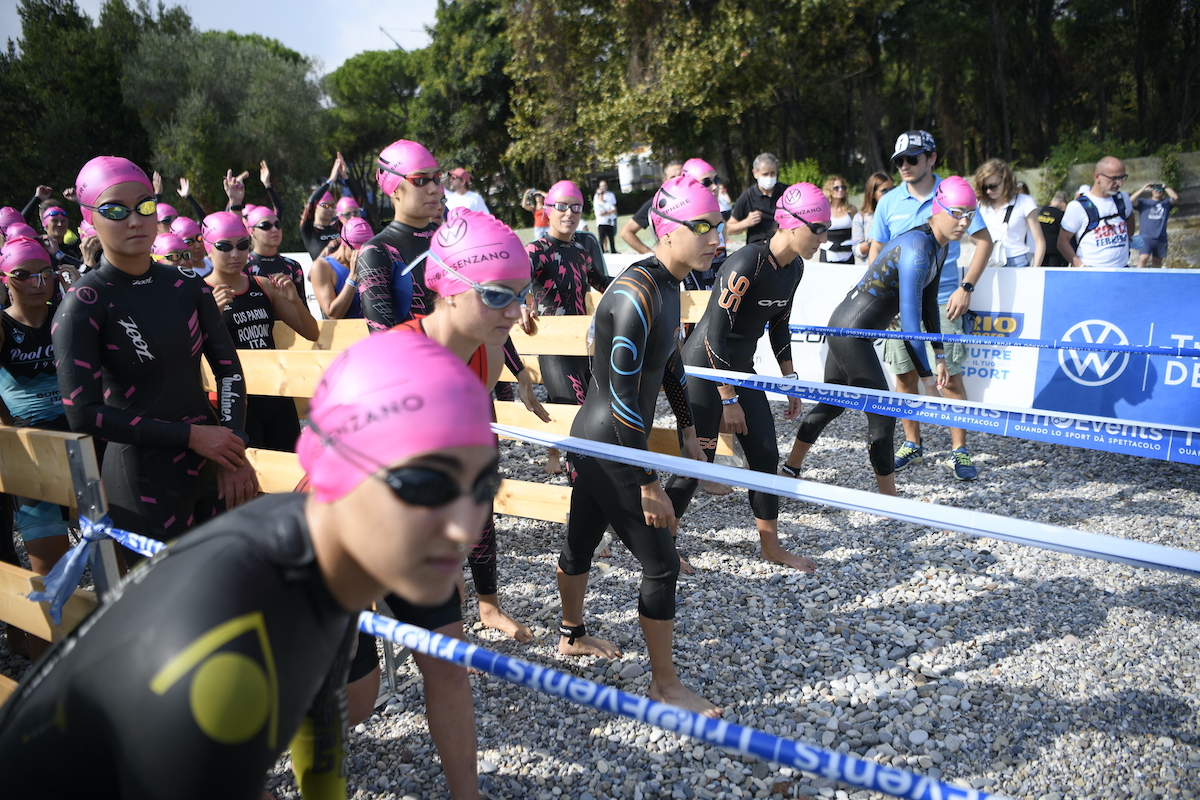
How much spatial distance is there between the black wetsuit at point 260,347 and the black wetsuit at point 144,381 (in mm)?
1166

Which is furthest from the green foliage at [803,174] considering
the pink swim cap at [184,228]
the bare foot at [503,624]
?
the bare foot at [503,624]

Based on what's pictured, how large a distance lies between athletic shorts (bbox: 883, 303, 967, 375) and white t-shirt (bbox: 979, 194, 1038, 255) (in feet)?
5.39

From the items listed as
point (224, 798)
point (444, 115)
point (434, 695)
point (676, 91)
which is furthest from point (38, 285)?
point (444, 115)

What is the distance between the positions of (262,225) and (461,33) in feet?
111

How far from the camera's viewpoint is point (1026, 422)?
4121 millimetres

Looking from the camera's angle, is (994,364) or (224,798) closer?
(224,798)

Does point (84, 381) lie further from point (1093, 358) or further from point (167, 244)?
point (1093, 358)

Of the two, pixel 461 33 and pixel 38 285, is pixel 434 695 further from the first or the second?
pixel 461 33

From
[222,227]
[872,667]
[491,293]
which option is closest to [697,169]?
[222,227]

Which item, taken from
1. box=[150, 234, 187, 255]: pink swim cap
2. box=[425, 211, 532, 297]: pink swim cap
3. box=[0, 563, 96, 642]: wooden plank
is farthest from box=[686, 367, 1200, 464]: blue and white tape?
box=[150, 234, 187, 255]: pink swim cap

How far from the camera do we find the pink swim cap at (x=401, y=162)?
415 centimetres

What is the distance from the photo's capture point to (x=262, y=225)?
20.4 feet

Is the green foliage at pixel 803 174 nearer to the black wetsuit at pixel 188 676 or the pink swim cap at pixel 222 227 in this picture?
the pink swim cap at pixel 222 227

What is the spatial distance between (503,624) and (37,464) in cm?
225
